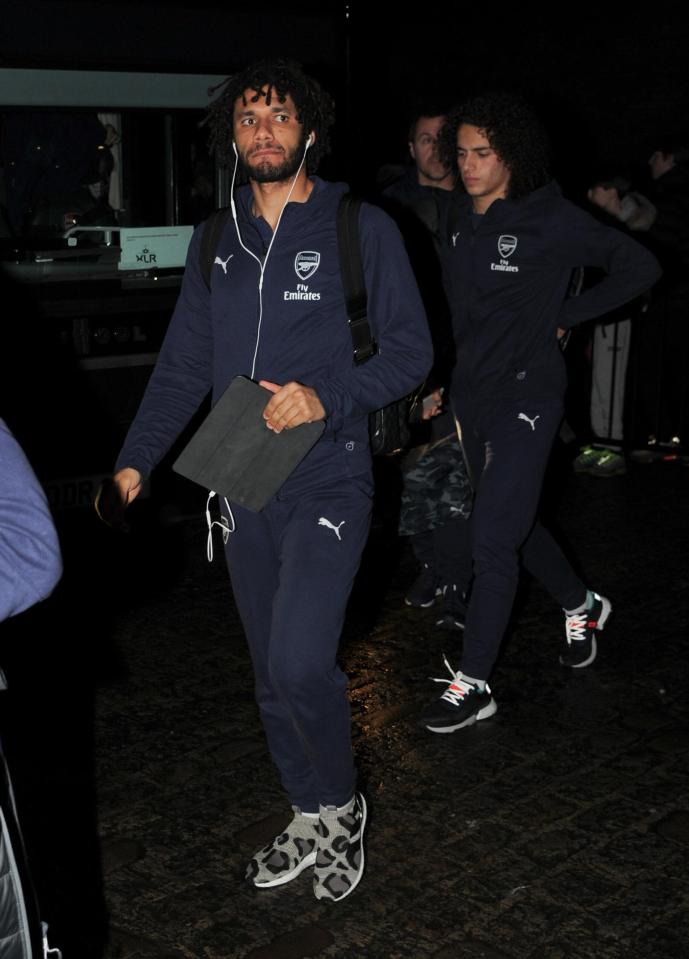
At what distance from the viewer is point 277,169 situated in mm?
3682

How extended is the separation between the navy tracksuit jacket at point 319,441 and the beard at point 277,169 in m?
0.10

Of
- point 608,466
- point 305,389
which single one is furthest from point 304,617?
point 608,466

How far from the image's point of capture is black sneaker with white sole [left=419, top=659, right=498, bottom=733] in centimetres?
504

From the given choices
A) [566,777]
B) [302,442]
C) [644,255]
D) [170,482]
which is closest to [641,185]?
[170,482]

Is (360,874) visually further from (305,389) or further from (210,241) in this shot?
(210,241)

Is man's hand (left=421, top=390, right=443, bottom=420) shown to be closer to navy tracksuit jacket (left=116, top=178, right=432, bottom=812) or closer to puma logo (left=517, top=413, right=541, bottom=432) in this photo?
puma logo (left=517, top=413, right=541, bottom=432)

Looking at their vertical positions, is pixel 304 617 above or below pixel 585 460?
above

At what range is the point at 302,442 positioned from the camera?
3604 millimetres

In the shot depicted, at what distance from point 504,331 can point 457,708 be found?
146 cm

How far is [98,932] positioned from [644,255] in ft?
10.9

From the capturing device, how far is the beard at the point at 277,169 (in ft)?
12.1

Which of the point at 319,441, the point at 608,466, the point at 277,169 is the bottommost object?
the point at 608,466

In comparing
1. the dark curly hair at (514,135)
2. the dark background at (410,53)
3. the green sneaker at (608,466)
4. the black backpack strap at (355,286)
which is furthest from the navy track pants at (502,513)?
the green sneaker at (608,466)

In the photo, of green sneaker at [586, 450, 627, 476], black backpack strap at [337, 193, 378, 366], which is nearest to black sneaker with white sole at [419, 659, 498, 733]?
black backpack strap at [337, 193, 378, 366]
